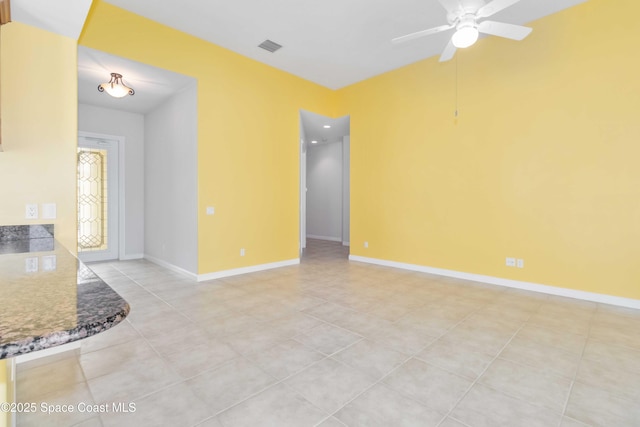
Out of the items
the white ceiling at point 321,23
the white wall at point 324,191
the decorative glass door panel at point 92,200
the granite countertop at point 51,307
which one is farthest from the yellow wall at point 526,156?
the decorative glass door panel at point 92,200

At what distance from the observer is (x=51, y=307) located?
741mm

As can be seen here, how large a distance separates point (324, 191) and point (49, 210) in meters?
7.20

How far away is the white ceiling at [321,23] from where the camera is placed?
366cm

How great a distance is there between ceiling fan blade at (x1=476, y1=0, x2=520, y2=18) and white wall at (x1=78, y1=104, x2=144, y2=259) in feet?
21.0

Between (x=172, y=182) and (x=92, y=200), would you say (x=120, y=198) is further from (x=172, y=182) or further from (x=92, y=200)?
(x=172, y=182)

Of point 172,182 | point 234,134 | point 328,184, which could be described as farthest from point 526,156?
point 328,184

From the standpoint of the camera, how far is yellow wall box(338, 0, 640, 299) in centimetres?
350

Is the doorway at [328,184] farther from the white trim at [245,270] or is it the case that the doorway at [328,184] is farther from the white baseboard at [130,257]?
the white baseboard at [130,257]

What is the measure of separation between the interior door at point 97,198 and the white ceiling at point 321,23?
3.21 m

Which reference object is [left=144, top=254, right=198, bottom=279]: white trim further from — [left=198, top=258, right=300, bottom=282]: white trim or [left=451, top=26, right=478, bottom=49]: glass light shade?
[left=451, top=26, right=478, bottom=49]: glass light shade

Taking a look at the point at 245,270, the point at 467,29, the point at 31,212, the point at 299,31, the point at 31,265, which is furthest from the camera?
the point at 245,270

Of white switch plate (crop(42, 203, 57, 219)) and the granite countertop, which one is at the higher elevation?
white switch plate (crop(42, 203, 57, 219))

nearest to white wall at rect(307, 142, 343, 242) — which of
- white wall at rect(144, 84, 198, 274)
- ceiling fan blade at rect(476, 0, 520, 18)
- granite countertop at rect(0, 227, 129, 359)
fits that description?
white wall at rect(144, 84, 198, 274)

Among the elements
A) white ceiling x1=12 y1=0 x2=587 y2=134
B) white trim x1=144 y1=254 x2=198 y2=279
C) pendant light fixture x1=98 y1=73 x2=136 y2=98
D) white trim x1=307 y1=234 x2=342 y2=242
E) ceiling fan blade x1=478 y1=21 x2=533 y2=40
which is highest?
white ceiling x1=12 y1=0 x2=587 y2=134
